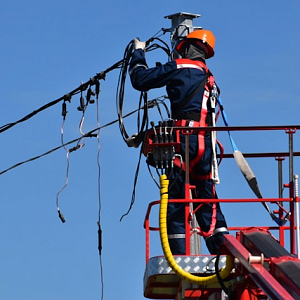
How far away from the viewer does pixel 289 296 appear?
862 centimetres

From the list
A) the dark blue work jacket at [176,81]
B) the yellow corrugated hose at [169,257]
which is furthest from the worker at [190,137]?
the yellow corrugated hose at [169,257]

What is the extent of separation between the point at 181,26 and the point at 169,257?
3.99 meters

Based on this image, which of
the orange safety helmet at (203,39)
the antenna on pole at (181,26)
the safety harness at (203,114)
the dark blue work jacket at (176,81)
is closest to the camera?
the safety harness at (203,114)

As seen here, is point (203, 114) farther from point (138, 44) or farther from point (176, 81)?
point (138, 44)

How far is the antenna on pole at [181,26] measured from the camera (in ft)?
45.1

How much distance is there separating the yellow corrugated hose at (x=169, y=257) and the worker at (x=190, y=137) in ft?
2.09

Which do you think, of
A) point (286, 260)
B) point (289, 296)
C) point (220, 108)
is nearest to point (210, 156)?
point (220, 108)

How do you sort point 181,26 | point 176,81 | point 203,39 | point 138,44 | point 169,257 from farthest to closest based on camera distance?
point 181,26
point 138,44
point 203,39
point 176,81
point 169,257

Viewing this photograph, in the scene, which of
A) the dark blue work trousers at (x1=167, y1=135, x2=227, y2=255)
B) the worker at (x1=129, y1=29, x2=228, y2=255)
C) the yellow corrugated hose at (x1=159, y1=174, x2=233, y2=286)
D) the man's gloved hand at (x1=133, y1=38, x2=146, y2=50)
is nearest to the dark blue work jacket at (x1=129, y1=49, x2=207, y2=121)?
the worker at (x1=129, y1=29, x2=228, y2=255)

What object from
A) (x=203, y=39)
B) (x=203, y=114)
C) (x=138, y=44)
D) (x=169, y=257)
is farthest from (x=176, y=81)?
(x=169, y=257)

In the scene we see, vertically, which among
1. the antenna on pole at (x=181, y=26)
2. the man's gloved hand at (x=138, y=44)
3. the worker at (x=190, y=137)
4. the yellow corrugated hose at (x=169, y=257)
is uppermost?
the antenna on pole at (x=181, y=26)

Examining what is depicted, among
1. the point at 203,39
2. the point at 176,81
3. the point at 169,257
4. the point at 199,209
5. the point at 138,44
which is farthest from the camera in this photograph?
the point at 138,44

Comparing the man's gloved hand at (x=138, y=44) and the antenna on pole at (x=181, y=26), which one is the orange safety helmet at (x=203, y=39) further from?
the antenna on pole at (x=181, y=26)

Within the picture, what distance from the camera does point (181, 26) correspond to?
45.3 feet
